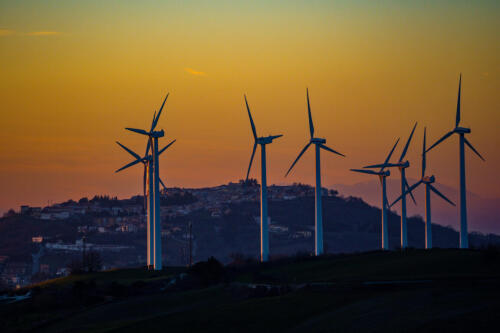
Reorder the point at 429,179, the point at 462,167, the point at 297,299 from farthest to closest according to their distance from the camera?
the point at 429,179
the point at 462,167
the point at 297,299

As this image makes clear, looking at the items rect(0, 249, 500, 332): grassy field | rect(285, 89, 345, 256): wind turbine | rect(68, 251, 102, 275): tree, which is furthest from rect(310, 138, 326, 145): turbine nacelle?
rect(68, 251, 102, 275): tree

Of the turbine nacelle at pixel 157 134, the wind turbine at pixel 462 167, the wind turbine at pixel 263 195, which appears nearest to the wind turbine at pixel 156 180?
the turbine nacelle at pixel 157 134

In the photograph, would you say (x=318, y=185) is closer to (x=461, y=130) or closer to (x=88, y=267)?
(x=461, y=130)

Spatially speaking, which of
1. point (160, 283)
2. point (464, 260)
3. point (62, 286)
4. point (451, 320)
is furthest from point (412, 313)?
point (62, 286)

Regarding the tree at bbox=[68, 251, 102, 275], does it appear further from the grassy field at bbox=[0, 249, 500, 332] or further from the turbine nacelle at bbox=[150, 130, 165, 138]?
the turbine nacelle at bbox=[150, 130, 165, 138]

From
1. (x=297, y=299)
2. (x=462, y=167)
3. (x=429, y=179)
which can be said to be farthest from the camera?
(x=429, y=179)

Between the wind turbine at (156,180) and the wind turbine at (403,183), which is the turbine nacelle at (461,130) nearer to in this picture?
the wind turbine at (403,183)

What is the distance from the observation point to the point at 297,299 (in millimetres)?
69812

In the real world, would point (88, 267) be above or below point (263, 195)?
below

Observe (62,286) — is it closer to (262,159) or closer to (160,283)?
(160,283)

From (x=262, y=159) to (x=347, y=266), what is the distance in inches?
1325

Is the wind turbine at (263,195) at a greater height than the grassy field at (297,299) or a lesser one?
greater

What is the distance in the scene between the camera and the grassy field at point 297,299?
5541 cm

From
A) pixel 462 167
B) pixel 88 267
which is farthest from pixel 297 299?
pixel 88 267
